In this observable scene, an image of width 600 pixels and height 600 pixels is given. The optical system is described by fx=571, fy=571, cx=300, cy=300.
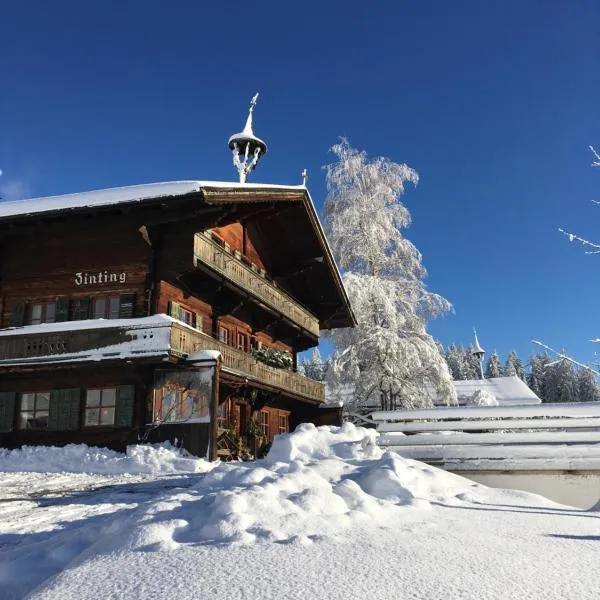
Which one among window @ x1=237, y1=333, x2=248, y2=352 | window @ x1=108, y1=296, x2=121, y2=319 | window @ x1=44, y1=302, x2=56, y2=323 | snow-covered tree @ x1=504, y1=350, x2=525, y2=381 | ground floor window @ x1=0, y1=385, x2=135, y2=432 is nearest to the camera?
ground floor window @ x1=0, y1=385, x2=135, y2=432

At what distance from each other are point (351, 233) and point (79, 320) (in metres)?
14.1

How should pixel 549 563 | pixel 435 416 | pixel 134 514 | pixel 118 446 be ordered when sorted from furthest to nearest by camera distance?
pixel 118 446 → pixel 435 416 → pixel 134 514 → pixel 549 563

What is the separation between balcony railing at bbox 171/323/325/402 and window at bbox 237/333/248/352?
1.88 m

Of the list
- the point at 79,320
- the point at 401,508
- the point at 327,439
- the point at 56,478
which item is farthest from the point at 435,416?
the point at 79,320

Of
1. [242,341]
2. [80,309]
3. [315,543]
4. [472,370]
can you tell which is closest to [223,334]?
[242,341]

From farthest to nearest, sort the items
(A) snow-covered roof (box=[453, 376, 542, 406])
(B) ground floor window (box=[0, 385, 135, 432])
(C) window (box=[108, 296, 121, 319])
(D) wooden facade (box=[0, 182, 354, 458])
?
1. (A) snow-covered roof (box=[453, 376, 542, 406])
2. (C) window (box=[108, 296, 121, 319])
3. (B) ground floor window (box=[0, 385, 135, 432])
4. (D) wooden facade (box=[0, 182, 354, 458])

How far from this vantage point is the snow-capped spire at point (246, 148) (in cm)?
2677

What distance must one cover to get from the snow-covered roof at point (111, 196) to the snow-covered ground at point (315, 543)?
11.3m

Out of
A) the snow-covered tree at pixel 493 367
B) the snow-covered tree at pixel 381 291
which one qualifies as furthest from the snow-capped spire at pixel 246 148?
the snow-covered tree at pixel 493 367

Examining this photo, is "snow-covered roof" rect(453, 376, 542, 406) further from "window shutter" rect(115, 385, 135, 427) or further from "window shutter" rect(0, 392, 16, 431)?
"window shutter" rect(0, 392, 16, 431)

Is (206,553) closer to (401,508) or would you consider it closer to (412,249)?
(401,508)

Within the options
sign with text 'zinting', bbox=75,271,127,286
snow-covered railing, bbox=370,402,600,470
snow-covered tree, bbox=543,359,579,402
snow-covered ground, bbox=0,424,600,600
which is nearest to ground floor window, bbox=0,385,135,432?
sign with text 'zinting', bbox=75,271,127,286

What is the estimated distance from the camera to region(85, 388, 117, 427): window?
1778 cm

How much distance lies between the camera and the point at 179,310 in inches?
739
